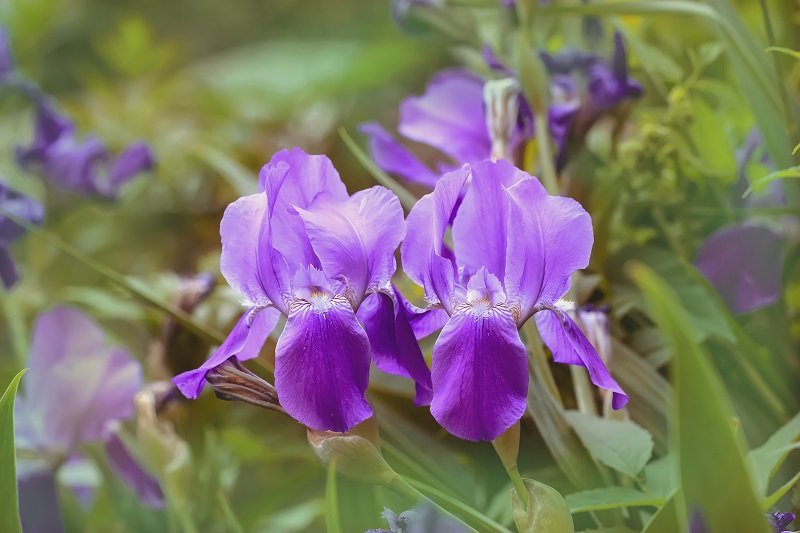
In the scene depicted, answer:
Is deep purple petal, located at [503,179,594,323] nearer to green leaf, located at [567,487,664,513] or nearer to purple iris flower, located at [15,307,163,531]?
green leaf, located at [567,487,664,513]

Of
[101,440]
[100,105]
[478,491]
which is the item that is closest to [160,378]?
[101,440]

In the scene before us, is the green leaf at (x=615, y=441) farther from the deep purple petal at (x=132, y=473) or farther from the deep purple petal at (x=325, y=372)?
Answer: the deep purple petal at (x=132, y=473)

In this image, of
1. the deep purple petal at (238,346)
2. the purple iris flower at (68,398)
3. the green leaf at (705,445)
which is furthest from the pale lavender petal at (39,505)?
the green leaf at (705,445)

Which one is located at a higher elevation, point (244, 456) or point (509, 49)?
point (509, 49)

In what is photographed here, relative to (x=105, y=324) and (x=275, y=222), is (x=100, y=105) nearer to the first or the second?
(x=105, y=324)

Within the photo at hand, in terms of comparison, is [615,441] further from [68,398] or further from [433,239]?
[68,398]

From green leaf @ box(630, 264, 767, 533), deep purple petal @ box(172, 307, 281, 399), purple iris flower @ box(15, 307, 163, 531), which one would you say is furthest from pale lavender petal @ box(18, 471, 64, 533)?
green leaf @ box(630, 264, 767, 533)
